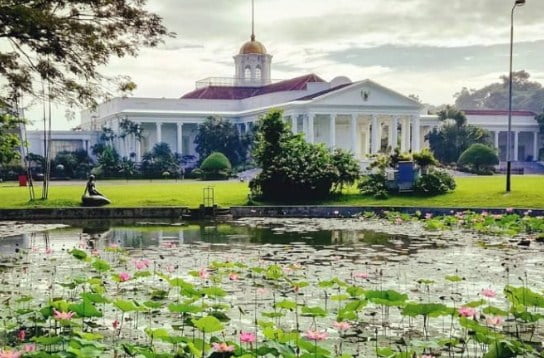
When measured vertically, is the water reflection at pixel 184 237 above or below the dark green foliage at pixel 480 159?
below

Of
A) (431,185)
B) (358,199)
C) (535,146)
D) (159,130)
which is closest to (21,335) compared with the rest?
(358,199)

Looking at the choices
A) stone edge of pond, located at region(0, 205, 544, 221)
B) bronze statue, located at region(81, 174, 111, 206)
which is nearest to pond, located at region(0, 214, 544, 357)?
stone edge of pond, located at region(0, 205, 544, 221)

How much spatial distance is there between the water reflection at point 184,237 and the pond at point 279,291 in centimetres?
5

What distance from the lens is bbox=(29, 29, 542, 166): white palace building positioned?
6069 centimetres

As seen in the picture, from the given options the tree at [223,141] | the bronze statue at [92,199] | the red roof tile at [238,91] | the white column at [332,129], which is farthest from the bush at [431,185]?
the red roof tile at [238,91]

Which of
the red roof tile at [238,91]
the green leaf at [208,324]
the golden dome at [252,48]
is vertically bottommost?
the green leaf at [208,324]

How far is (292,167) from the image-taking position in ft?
87.9

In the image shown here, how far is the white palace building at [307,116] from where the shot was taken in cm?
6069

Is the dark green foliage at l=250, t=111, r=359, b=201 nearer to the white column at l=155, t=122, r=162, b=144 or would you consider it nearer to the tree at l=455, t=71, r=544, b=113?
the white column at l=155, t=122, r=162, b=144

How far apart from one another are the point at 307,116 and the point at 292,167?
33748 mm

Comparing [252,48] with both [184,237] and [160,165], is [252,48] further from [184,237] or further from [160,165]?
[184,237]

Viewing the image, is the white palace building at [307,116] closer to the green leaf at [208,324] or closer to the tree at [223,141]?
the tree at [223,141]

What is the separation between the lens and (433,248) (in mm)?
13836

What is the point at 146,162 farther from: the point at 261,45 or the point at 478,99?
the point at 478,99
